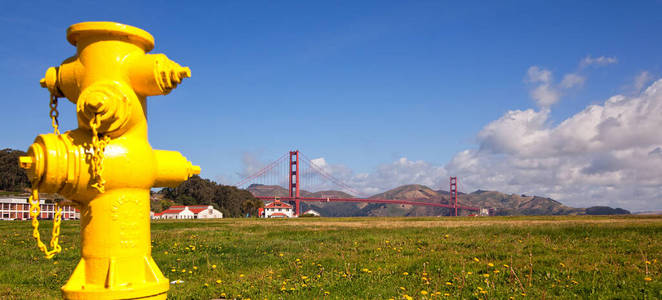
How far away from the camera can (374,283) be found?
7.12 meters

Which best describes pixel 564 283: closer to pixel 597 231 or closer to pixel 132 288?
pixel 132 288

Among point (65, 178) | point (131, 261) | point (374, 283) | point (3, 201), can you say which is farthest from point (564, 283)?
point (3, 201)

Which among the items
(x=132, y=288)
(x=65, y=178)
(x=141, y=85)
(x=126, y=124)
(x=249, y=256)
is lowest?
(x=249, y=256)

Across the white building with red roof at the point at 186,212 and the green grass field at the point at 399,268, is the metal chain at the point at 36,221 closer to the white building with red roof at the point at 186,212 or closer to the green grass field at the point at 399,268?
the green grass field at the point at 399,268

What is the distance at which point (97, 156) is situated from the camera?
2.62 m

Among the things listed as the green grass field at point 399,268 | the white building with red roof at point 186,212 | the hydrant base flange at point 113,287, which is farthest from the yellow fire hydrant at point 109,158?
the white building with red roof at point 186,212

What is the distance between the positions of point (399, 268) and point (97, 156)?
6.35 metres

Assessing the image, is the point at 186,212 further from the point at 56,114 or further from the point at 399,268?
the point at 56,114

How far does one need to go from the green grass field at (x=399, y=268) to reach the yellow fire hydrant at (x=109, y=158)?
387cm

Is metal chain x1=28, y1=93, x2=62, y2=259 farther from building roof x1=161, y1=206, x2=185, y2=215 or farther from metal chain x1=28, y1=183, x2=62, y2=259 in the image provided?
building roof x1=161, y1=206, x2=185, y2=215

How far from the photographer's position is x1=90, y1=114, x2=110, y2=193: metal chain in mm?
2600

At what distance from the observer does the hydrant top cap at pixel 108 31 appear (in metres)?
2.91

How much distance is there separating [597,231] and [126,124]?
1335 centimetres

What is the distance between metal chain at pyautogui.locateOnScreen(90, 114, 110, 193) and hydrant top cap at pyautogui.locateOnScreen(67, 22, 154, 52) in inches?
23.9
